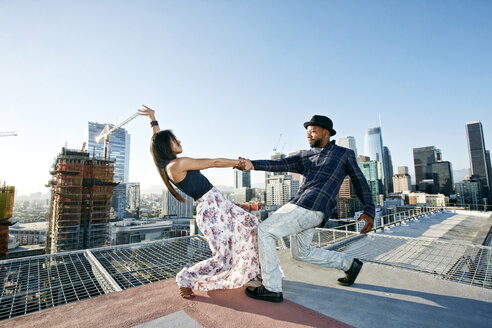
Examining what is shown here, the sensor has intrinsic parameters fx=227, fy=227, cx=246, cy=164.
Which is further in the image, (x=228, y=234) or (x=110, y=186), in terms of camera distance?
(x=110, y=186)

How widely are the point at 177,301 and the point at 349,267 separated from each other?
1888mm

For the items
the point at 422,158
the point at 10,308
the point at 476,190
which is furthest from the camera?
the point at 422,158

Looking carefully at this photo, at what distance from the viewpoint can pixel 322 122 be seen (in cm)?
261

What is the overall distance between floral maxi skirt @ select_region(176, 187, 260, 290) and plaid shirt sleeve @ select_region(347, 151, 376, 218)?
1244 millimetres

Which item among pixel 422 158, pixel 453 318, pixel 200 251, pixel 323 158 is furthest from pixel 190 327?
pixel 422 158

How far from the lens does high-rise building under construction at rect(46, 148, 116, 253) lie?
38.6m

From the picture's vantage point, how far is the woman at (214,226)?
2361mm

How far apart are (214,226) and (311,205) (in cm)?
104

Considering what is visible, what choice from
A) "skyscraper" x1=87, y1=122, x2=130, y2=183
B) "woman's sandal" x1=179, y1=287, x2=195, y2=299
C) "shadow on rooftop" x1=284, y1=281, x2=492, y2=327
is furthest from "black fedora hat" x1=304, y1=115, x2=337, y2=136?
"skyscraper" x1=87, y1=122, x2=130, y2=183

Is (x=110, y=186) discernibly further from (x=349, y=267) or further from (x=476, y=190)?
(x=476, y=190)

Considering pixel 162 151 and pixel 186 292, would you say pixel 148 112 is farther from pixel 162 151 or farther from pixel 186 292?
pixel 186 292

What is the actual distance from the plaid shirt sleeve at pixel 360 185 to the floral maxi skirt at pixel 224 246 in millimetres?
1244

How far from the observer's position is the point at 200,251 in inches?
171

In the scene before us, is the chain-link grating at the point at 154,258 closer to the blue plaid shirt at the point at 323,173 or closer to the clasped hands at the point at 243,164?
the clasped hands at the point at 243,164
